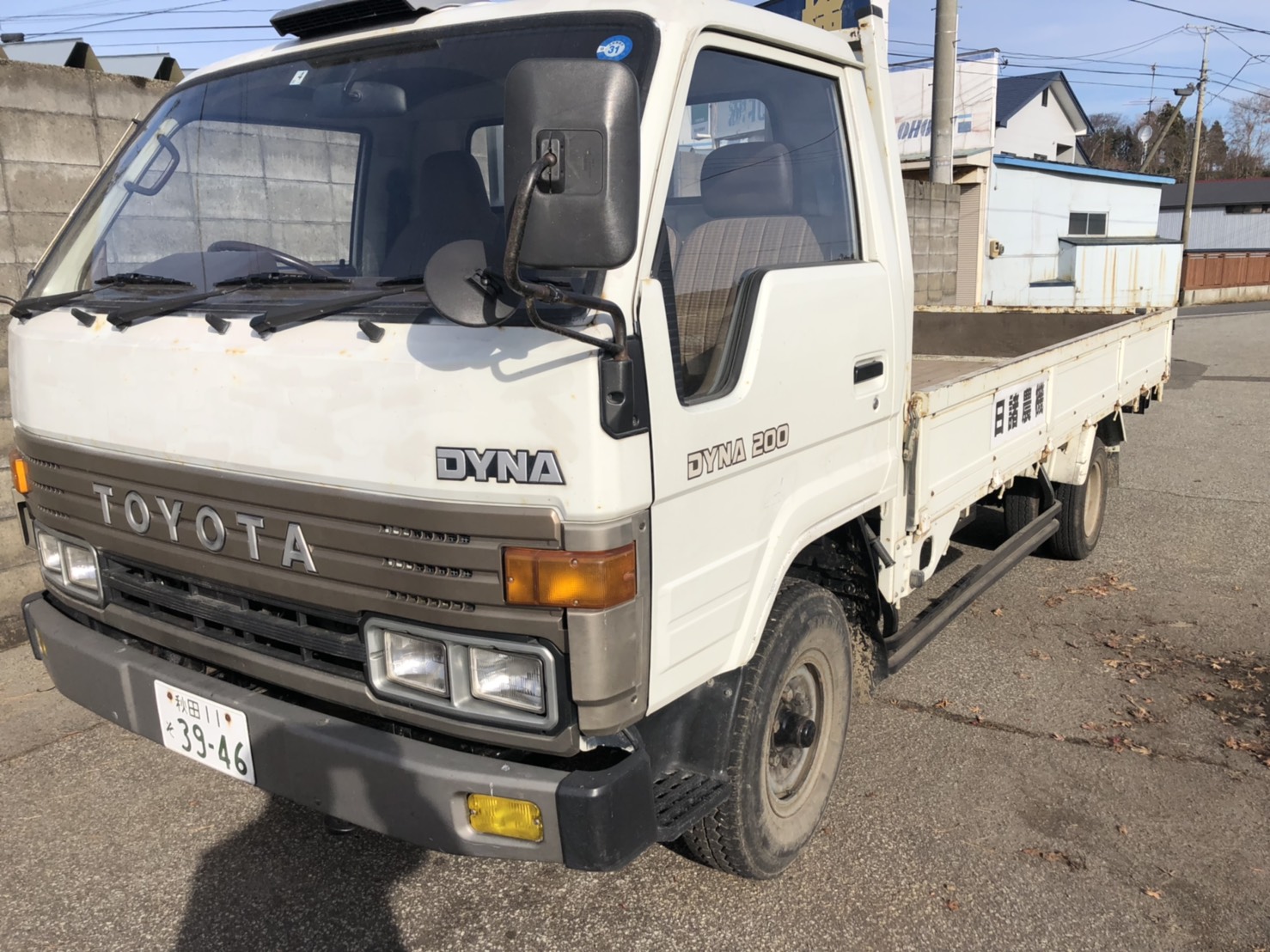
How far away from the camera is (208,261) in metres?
2.75

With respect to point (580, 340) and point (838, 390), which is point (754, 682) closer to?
point (838, 390)

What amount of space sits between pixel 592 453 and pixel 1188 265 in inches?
1468

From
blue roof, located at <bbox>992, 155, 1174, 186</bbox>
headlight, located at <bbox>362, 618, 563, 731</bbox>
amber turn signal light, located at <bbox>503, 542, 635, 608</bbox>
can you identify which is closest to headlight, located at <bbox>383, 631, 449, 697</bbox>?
headlight, located at <bbox>362, 618, 563, 731</bbox>

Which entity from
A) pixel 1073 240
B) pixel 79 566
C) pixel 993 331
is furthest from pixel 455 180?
pixel 1073 240

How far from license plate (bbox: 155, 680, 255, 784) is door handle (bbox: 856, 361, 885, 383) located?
1902mm

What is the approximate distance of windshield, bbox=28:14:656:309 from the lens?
256 centimetres

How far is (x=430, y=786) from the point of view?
2.21 m

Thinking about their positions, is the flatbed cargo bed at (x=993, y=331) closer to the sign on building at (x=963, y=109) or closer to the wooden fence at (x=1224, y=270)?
the sign on building at (x=963, y=109)

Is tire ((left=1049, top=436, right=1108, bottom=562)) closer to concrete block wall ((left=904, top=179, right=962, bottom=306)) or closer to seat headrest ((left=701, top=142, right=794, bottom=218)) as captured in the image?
seat headrest ((left=701, top=142, right=794, bottom=218))

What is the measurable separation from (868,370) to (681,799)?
1.37m

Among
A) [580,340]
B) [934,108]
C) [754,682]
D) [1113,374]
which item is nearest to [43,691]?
[754,682]

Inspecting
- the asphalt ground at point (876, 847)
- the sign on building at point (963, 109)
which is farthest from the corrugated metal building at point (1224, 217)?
the asphalt ground at point (876, 847)

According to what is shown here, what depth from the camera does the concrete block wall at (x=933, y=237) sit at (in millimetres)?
11289

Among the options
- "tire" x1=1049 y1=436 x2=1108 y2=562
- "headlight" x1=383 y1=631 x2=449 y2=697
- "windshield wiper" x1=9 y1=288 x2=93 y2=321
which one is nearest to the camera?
"headlight" x1=383 y1=631 x2=449 y2=697
